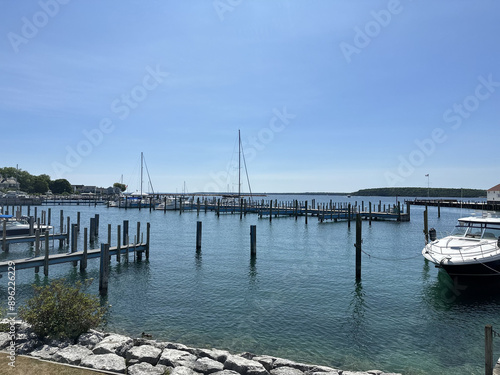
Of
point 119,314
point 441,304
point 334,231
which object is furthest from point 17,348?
point 334,231

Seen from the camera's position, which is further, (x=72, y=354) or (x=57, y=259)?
(x=57, y=259)

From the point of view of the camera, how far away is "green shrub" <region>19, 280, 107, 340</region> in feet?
35.2

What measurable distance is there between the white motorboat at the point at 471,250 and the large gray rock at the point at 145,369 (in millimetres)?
15888

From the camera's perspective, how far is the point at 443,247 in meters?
20.8

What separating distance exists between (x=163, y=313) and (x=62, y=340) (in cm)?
566

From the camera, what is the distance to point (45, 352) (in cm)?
961

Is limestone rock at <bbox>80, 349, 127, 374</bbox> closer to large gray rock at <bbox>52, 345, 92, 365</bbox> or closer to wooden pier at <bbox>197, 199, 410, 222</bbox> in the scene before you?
large gray rock at <bbox>52, 345, 92, 365</bbox>

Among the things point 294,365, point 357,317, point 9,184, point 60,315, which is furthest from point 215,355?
point 9,184

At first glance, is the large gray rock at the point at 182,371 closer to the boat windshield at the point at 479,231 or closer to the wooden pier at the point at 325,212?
the boat windshield at the point at 479,231

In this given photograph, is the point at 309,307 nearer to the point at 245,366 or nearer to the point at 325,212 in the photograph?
the point at 245,366

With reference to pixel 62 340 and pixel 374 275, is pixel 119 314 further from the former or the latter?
pixel 374 275

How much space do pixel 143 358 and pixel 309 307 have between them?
30.0 feet

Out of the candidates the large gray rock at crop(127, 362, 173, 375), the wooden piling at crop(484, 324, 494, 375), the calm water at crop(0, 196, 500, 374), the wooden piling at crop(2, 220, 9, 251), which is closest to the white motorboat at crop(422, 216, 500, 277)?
the calm water at crop(0, 196, 500, 374)

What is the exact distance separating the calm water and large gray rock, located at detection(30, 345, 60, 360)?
3.91 metres
